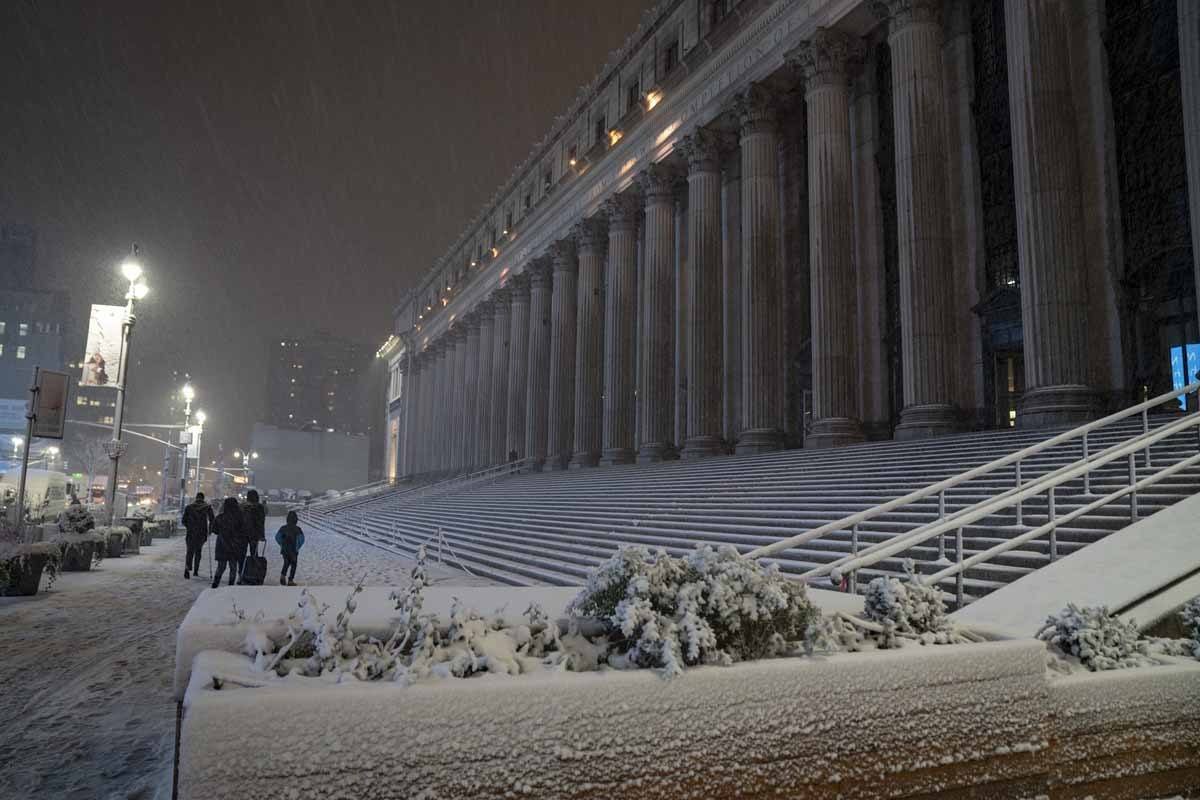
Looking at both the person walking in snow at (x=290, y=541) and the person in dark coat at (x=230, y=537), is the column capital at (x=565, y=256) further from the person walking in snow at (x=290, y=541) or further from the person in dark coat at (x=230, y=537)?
the person in dark coat at (x=230, y=537)

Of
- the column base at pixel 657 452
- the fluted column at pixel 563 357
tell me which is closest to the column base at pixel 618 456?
the column base at pixel 657 452

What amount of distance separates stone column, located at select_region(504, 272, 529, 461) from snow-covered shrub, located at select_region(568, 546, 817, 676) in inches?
1621

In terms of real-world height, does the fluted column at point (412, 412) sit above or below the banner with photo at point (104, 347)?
above

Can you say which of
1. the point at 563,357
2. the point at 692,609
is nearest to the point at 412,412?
the point at 563,357

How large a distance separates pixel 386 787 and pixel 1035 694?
3051 millimetres

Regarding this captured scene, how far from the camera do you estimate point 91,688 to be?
730 centimetres

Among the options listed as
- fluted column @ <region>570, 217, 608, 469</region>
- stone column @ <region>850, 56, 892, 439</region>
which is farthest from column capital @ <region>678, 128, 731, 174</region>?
fluted column @ <region>570, 217, 608, 469</region>

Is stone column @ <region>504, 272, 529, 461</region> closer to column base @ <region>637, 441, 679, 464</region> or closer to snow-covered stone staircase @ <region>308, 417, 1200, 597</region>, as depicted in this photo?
column base @ <region>637, 441, 679, 464</region>

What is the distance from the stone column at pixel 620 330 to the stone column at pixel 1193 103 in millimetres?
21766

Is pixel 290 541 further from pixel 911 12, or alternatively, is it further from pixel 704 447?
pixel 911 12

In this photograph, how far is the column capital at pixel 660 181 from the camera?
110 feet

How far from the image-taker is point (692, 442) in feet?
92.6

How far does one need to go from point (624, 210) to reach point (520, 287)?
1372 centimetres

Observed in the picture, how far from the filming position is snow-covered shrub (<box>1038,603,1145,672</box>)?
4.30 m
